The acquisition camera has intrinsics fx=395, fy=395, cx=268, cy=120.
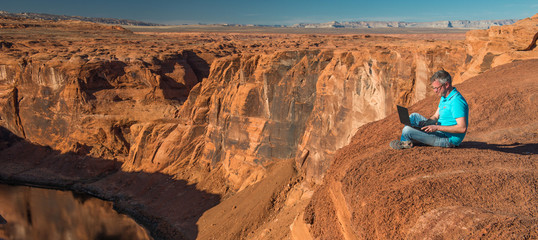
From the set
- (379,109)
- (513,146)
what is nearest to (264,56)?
(379,109)

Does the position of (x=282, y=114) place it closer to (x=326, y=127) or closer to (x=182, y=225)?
(x=326, y=127)

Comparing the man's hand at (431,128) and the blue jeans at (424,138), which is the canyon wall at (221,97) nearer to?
the blue jeans at (424,138)

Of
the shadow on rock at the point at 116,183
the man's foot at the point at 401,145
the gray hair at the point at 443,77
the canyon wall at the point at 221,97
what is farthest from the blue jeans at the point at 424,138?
the shadow on rock at the point at 116,183

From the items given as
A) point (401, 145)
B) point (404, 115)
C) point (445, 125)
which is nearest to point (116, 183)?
point (401, 145)

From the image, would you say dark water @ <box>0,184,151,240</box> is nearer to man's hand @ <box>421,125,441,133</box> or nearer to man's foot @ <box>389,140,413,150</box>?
man's foot @ <box>389,140,413,150</box>

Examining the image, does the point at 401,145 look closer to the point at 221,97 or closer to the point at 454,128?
the point at 454,128

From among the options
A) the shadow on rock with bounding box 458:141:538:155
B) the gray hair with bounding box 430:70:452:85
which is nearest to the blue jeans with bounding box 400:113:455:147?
the shadow on rock with bounding box 458:141:538:155
